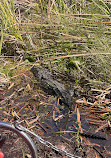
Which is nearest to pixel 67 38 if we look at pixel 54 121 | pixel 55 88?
pixel 55 88

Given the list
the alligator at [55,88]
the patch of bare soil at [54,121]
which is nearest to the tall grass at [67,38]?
the alligator at [55,88]

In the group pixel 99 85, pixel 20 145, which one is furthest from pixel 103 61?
pixel 20 145

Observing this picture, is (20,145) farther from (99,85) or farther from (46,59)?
(46,59)

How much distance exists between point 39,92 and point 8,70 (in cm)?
50

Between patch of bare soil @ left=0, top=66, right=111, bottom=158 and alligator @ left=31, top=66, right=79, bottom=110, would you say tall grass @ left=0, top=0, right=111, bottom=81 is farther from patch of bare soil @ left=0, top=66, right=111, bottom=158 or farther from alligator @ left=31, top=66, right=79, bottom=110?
patch of bare soil @ left=0, top=66, right=111, bottom=158

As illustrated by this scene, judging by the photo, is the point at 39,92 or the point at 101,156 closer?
the point at 101,156

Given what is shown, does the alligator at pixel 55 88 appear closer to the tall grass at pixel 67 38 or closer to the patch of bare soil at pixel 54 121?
the patch of bare soil at pixel 54 121

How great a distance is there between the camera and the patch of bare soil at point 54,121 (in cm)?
146

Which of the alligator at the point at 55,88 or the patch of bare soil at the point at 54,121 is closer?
the patch of bare soil at the point at 54,121

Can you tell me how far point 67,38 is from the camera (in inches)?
96.8

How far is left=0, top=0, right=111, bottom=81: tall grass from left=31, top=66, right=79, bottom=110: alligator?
0.73 ft

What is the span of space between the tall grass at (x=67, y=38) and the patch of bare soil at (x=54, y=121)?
0.37 metres

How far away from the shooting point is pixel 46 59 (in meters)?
2.41

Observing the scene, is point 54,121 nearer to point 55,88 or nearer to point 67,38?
point 55,88
